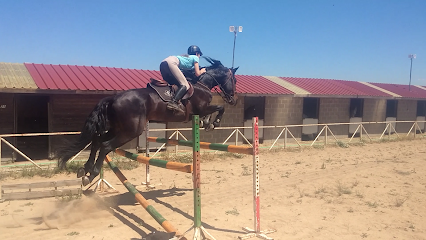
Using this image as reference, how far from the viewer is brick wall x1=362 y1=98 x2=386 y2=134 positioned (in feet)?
62.6

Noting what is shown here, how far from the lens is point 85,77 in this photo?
1138cm

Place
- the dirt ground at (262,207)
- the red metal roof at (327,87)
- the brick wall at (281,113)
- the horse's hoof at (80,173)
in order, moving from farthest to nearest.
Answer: the red metal roof at (327,87)
the brick wall at (281,113)
the horse's hoof at (80,173)
the dirt ground at (262,207)

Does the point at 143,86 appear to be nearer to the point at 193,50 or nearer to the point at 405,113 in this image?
the point at 193,50

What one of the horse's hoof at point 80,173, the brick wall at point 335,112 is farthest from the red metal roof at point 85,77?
the brick wall at point 335,112

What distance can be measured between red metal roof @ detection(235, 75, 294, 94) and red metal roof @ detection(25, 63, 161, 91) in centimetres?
376

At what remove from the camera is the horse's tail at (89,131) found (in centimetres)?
514

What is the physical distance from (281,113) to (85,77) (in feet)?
30.0

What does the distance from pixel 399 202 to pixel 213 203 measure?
10.9 ft

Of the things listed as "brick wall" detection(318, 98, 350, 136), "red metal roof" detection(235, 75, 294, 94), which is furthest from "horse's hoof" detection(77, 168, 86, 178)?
"brick wall" detection(318, 98, 350, 136)

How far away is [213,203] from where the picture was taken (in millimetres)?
6043

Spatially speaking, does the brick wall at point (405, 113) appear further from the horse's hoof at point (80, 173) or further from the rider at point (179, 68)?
the horse's hoof at point (80, 173)

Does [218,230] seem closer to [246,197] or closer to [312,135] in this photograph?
[246,197]

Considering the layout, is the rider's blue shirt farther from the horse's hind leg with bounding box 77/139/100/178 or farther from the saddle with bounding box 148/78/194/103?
the horse's hind leg with bounding box 77/139/100/178

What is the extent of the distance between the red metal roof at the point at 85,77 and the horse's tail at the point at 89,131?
17.4 feet
